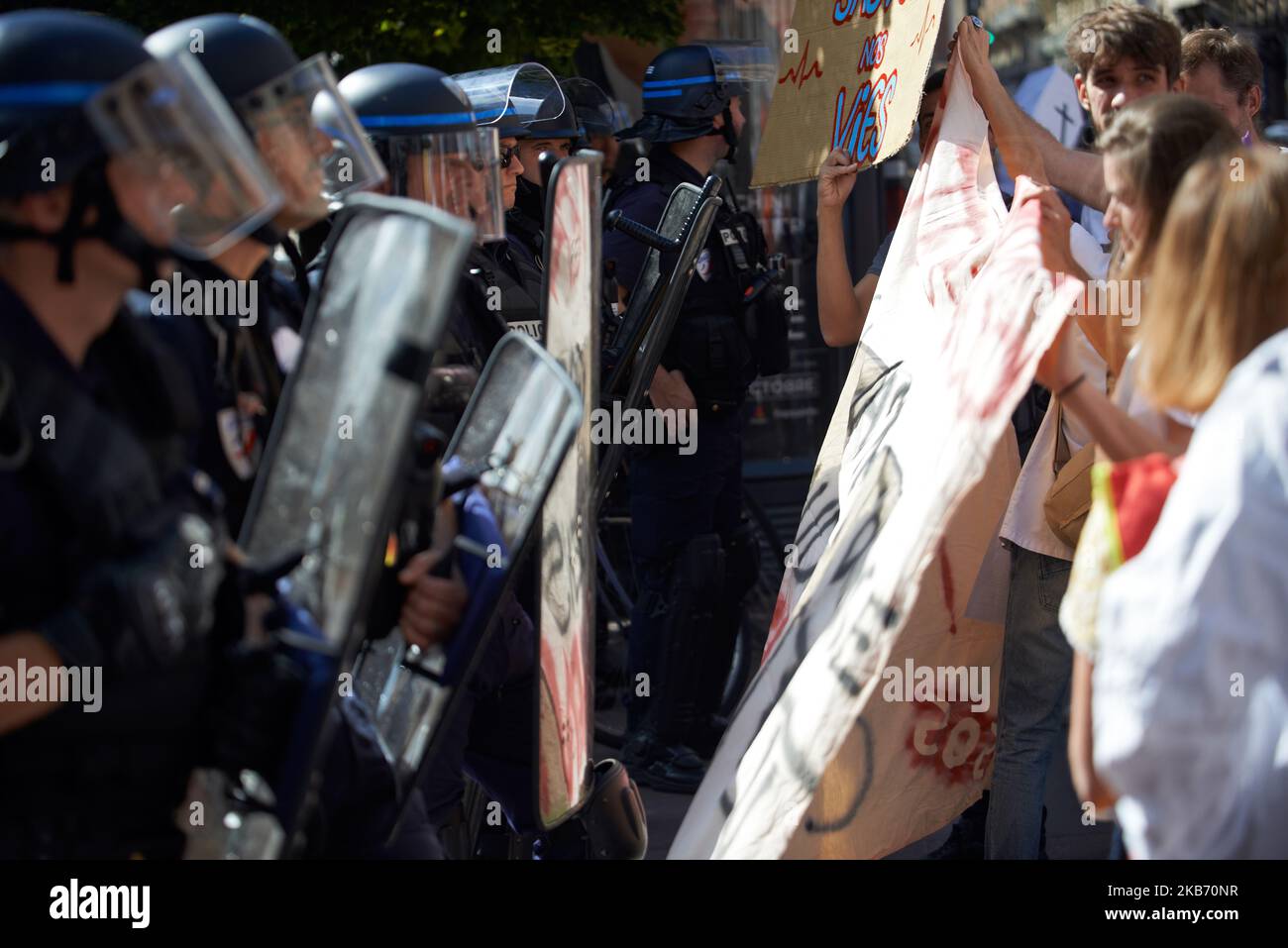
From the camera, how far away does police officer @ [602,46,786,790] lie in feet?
16.6

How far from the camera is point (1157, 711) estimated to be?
1.84 metres

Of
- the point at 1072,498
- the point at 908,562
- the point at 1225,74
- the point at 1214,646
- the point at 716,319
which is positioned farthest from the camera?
the point at 716,319

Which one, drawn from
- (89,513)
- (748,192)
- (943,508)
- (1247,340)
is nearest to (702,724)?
(943,508)

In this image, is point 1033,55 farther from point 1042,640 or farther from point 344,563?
point 344,563

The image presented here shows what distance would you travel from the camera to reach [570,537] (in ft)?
9.07

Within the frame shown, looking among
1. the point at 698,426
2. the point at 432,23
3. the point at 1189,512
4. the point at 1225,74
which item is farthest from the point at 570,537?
the point at 432,23

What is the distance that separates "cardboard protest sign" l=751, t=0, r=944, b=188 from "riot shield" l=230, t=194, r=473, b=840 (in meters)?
1.63

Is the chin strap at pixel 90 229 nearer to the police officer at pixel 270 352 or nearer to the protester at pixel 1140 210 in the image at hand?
the police officer at pixel 270 352

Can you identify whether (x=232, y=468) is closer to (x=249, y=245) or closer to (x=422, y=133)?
(x=249, y=245)

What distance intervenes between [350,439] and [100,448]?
26cm

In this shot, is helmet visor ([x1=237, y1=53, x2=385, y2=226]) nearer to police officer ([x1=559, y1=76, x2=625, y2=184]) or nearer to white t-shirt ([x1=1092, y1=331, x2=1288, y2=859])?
white t-shirt ([x1=1092, y1=331, x2=1288, y2=859])

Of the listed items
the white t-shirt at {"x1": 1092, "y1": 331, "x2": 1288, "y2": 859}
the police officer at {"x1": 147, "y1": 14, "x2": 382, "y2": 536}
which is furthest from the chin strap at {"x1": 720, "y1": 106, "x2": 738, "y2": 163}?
the white t-shirt at {"x1": 1092, "y1": 331, "x2": 1288, "y2": 859}

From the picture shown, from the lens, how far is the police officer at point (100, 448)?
159 cm
